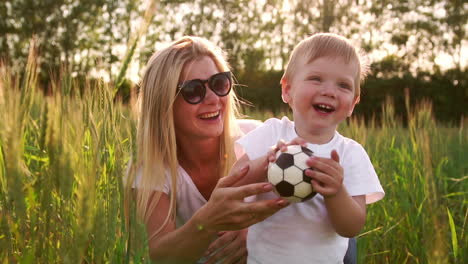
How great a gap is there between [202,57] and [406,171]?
1676 mm

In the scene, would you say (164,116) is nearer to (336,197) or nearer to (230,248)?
(230,248)

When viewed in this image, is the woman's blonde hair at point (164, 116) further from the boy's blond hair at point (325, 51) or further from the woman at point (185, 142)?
the boy's blond hair at point (325, 51)

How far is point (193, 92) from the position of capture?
2320 millimetres

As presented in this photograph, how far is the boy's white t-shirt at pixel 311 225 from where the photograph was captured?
1849 mm

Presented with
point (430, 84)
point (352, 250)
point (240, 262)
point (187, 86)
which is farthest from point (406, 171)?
point (430, 84)

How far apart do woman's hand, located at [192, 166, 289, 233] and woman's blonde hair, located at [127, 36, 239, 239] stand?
0.49 meters

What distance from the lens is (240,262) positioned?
7.59ft

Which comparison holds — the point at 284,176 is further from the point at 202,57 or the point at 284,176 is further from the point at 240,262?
the point at 202,57

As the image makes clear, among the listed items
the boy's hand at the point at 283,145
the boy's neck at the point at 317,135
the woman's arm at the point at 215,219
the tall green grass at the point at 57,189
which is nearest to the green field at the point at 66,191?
the tall green grass at the point at 57,189

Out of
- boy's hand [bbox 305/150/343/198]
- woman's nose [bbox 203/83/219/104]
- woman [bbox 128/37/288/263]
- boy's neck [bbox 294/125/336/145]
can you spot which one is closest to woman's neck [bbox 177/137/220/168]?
woman [bbox 128/37/288/263]

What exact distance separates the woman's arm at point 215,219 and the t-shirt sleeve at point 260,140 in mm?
254

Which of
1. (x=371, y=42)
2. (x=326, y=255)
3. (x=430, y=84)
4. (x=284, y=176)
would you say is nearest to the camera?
(x=284, y=176)

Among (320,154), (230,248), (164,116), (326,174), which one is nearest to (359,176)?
(320,154)

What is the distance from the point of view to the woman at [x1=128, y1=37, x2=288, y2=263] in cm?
219
